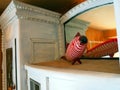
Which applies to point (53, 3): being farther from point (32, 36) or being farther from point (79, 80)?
point (79, 80)


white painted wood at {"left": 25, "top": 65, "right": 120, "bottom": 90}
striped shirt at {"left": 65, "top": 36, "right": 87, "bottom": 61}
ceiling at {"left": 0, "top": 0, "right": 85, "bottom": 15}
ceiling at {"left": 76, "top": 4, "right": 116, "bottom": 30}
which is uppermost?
ceiling at {"left": 0, "top": 0, "right": 85, "bottom": 15}

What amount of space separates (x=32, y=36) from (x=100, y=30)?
533 mm

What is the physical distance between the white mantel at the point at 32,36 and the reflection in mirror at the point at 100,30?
0.26 m

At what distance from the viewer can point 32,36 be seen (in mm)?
1209

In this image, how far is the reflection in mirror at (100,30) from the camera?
3.19 feet

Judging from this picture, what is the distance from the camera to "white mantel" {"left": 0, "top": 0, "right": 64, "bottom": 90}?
114cm

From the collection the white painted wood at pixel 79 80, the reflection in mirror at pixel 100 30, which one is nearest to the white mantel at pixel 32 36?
the reflection in mirror at pixel 100 30

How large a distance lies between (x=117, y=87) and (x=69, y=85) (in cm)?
20

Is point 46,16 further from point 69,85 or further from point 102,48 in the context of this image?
point 69,85

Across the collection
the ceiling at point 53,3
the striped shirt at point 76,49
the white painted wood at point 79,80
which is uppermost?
the ceiling at point 53,3

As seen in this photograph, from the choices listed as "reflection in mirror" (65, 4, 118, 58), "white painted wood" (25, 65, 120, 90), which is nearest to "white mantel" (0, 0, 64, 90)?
"reflection in mirror" (65, 4, 118, 58)

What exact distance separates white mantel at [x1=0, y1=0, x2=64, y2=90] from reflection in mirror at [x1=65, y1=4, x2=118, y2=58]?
260 mm

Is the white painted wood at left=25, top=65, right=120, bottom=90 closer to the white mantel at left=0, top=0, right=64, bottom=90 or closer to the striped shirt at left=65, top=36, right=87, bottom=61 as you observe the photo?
the striped shirt at left=65, top=36, right=87, bottom=61

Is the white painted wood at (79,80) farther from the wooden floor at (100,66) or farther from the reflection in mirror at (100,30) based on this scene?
the reflection in mirror at (100,30)
